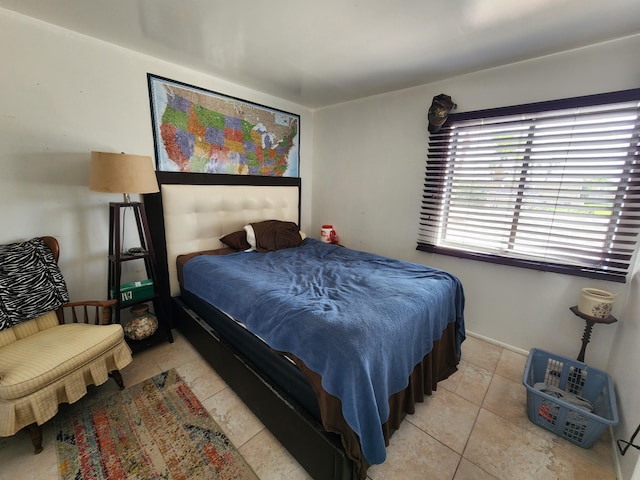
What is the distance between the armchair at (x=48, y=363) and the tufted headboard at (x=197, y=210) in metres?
0.64

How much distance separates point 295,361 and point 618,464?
1713 mm

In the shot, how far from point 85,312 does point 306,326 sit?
157 cm

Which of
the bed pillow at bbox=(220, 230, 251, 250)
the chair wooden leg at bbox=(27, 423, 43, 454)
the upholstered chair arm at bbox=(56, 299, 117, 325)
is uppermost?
the bed pillow at bbox=(220, 230, 251, 250)

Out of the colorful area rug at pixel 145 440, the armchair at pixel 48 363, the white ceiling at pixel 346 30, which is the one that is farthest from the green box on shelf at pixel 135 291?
the white ceiling at pixel 346 30

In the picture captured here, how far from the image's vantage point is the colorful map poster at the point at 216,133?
2238mm

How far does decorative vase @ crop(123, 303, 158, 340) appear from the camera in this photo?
203 centimetres

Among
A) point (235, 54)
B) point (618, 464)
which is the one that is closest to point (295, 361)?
point (618, 464)

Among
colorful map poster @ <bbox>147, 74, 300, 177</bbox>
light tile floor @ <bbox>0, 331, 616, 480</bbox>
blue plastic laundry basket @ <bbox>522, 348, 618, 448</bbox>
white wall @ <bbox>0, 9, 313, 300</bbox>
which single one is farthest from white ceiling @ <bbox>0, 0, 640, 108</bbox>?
light tile floor @ <bbox>0, 331, 616, 480</bbox>

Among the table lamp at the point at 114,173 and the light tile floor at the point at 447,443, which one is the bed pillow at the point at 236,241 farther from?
the light tile floor at the point at 447,443

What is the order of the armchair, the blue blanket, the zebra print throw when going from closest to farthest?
the blue blanket
the armchair
the zebra print throw

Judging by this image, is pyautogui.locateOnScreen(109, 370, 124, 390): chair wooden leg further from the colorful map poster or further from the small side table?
the small side table

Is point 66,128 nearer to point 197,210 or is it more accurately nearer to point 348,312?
point 197,210

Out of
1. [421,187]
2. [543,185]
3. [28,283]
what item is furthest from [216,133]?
[543,185]

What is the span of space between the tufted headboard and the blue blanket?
30cm
